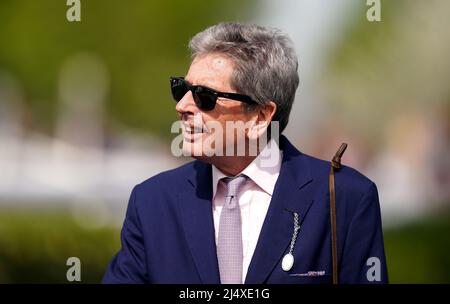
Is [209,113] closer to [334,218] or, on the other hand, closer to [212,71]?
[212,71]

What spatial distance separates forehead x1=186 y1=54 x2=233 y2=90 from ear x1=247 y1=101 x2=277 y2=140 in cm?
21

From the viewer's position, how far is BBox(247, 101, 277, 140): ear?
115 inches

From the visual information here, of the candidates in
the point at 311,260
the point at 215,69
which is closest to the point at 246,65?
the point at 215,69

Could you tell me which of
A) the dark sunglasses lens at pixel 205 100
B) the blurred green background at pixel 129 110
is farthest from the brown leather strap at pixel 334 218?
the blurred green background at pixel 129 110

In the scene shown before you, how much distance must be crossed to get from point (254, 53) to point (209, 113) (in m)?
0.28

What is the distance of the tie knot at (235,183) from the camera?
2842mm

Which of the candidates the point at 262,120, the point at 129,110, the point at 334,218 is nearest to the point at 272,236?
the point at 334,218

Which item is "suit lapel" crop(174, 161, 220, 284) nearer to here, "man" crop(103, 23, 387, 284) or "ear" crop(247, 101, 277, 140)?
"man" crop(103, 23, 387, 284)

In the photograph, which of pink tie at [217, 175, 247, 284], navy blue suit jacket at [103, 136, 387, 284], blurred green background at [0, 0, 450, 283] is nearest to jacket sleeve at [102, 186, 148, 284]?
navy blue suit jacket at [103, 136, 387, 284]

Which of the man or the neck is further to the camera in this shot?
the neck

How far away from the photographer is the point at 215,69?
2797 millimetres

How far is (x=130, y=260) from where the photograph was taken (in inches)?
108

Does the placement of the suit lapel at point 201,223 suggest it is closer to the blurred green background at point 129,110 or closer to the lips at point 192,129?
the lips at point 192,129
